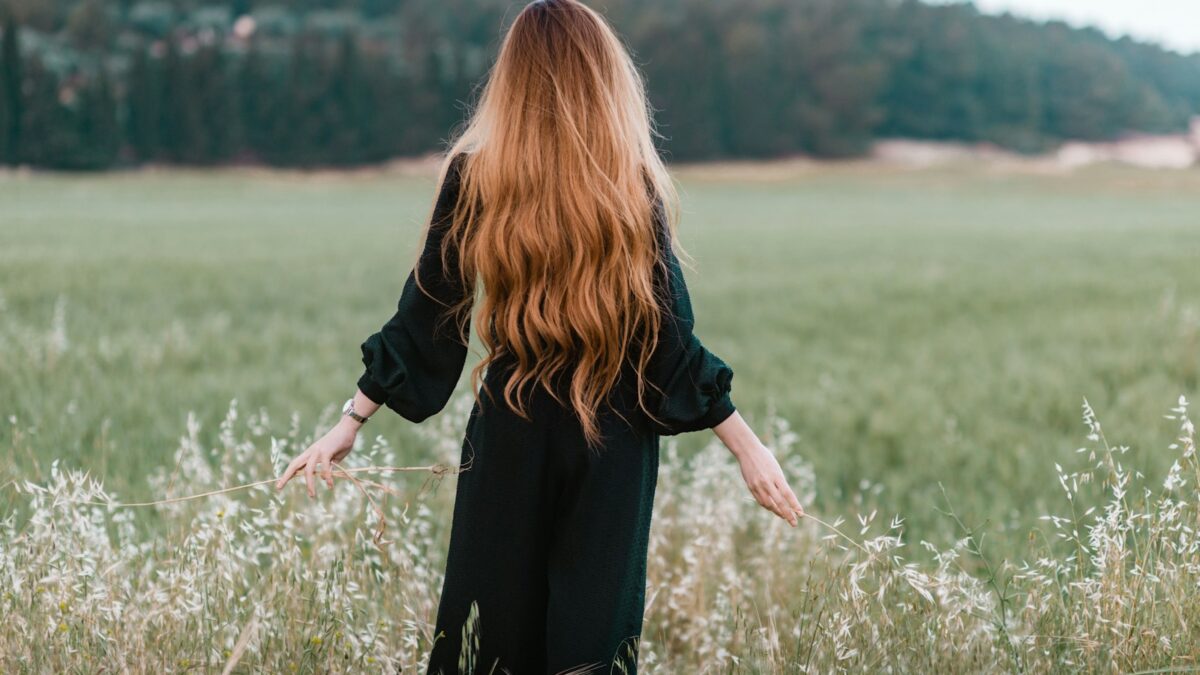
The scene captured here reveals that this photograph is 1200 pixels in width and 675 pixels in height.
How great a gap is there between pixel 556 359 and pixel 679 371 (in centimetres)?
30

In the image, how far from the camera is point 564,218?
2.56 metres

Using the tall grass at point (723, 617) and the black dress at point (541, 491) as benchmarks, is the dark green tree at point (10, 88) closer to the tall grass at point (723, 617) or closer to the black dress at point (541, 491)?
the tall grass at point (723, 617)

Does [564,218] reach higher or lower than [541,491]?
higher

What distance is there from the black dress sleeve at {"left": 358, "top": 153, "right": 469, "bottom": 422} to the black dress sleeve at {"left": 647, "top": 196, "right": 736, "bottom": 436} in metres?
0.50

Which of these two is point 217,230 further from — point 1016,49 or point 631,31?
point 1016,49

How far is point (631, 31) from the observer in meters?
79.9

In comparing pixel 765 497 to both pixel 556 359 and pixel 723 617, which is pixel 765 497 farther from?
pixel 723 617

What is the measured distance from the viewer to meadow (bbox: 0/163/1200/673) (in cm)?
265

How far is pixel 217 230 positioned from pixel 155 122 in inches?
1501

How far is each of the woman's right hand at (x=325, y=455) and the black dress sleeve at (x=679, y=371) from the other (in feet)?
2.42

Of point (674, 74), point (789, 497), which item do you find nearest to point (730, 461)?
point (789, 497)

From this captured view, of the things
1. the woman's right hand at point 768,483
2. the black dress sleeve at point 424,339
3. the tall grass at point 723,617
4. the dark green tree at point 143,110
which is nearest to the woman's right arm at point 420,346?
the black dress sleeve at point 424,339

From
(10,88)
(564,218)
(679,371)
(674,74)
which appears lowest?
(10,88)

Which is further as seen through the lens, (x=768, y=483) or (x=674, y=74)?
(x=674, y=74)
